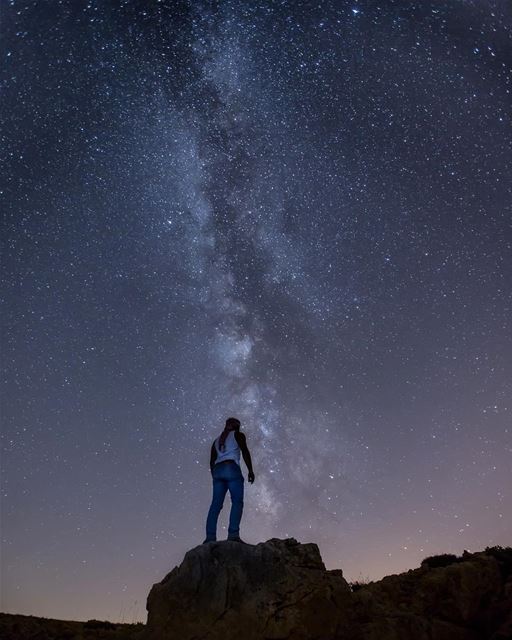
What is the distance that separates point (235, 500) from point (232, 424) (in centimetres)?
119

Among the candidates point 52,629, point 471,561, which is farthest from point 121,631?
point 471,561

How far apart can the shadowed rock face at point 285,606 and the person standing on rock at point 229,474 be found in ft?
1.44

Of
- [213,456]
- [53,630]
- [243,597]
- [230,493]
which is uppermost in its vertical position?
[213,456]

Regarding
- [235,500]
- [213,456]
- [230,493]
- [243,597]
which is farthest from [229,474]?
[243,597]

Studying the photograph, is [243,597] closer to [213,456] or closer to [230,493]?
[230,493]

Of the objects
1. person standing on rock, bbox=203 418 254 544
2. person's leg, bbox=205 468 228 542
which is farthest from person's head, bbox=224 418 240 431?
person's leg, bbox=205 468 228 542

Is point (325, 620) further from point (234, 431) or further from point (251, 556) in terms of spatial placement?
point (234, 431)

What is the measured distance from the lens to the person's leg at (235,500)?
761 centimetres

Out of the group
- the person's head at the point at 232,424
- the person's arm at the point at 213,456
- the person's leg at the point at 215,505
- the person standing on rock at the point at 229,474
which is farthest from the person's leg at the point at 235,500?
the person's head at the point at 232,424

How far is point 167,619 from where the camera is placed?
6.83 meters

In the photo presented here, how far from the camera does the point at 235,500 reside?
7.74m

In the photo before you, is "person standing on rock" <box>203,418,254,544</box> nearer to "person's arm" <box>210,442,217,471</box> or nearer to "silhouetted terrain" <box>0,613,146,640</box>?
"person's arm" <box>210,442,217,471</box>

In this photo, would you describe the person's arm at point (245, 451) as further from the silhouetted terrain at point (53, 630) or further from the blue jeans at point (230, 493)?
the silhouetted terrain at point (53, 630)

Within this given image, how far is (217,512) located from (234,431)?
4.13 feet
